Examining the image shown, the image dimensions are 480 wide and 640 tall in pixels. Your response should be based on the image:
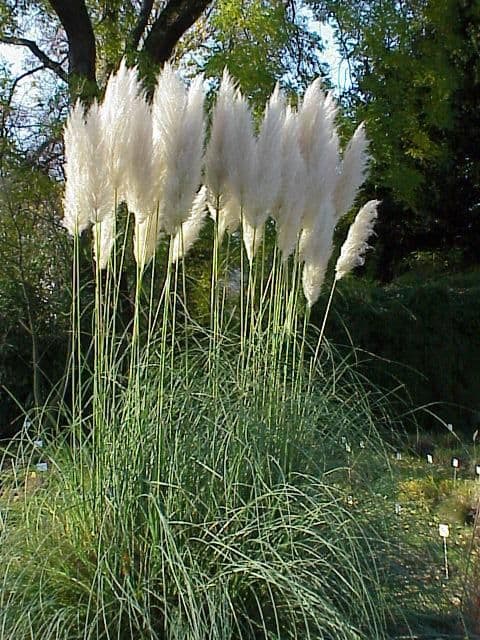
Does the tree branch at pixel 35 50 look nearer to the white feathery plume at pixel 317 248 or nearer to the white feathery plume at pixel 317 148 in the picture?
the white feathery plume at pixel 317 148

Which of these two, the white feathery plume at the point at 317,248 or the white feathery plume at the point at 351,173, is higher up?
the white feathery plume at the point at 351,173

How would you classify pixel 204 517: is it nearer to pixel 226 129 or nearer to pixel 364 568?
pixel 364 568

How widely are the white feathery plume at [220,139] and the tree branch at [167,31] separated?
17.4ft

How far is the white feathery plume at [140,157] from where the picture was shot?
2.48 metres

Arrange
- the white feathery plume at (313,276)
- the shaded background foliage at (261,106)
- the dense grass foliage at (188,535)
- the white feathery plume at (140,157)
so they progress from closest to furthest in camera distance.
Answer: the dense grass foliage at (188,535) → the white feathery plume at (140,157) → the white feathery plume at (313,276) → the shaded background foliage at (261,106)

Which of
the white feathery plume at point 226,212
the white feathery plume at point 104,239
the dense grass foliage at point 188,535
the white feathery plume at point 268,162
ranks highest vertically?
the white feathery plume at point 268,162

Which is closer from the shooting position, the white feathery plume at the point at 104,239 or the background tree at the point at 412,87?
the white feathery plume at the point at 104,239

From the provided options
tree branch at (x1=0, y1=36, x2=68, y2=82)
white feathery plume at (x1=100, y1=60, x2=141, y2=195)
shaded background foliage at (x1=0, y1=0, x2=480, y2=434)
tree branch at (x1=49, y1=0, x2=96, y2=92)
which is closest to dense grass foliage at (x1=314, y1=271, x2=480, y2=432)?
shaded background foliage at (x1=0, y1=0, x2=480, y2=434)

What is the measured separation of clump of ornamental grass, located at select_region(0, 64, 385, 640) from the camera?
7.41 ft

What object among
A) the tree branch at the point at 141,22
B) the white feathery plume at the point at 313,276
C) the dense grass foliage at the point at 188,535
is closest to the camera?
the dense grass foliage at the point at 188,535

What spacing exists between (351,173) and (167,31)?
5.36 m

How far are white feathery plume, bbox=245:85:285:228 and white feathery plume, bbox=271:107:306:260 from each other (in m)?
0.05

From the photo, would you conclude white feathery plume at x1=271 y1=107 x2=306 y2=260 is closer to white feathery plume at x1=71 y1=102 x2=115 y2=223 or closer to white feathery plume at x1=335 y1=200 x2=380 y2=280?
white feathery plume at x1=335 y1=200 x2=380 y2=280

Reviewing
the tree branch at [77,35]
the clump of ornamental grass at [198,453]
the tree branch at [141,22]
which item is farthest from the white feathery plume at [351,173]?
the tree branch at [141,22]
